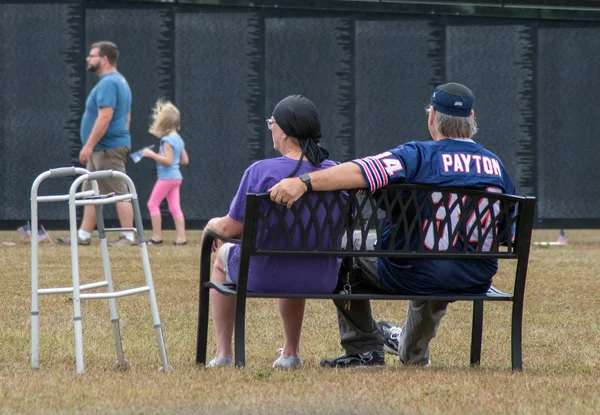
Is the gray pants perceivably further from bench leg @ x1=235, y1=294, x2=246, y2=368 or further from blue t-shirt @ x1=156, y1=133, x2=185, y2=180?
blue t-shirt @ x1=156, y1=133, x2=185, y2=180

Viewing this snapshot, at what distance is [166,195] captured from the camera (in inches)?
557

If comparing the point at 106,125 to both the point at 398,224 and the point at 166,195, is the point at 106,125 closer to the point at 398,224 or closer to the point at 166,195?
the point at 166,195

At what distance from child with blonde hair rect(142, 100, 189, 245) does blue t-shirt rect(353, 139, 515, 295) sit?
27.9 ft

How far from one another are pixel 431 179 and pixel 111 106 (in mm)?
7826

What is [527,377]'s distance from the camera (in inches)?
206

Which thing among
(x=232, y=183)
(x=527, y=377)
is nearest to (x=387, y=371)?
(x=527, y=377)

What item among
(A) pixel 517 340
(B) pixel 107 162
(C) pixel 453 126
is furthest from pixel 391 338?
(B) pixel 107 162

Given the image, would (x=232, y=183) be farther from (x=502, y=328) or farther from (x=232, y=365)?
(x=232, y=365)

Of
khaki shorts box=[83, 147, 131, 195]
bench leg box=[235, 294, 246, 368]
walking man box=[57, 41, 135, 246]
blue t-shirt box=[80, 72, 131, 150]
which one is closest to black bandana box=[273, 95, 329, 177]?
bench leg box=[235, 294, 246, 368]

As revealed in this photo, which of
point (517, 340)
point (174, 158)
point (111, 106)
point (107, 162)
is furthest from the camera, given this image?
point (174, 158)

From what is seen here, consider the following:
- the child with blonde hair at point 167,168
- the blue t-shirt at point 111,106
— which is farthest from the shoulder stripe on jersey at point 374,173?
the child with blonde hair at point 167,168

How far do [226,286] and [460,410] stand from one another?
151 cm

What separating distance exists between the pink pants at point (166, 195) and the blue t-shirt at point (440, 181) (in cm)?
861

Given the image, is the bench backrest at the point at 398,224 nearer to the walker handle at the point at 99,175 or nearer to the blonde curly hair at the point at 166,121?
the walker handle at the point at 99,175
